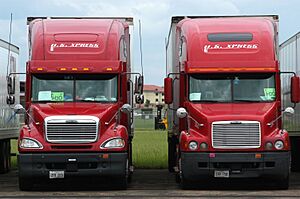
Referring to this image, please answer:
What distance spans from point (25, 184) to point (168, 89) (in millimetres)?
3793

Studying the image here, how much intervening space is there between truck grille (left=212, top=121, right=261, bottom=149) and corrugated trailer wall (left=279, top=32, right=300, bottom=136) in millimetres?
3977

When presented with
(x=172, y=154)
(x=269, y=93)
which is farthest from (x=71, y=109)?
(x=172, y=154)

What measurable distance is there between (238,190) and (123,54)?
419cm

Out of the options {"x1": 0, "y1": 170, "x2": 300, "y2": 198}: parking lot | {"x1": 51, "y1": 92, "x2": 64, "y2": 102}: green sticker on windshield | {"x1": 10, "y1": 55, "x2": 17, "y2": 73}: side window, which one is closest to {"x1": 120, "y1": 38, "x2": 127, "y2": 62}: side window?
{"x1": 51, "y1": 92, "x2": 64, "y2": 102}: green sticker on windshield

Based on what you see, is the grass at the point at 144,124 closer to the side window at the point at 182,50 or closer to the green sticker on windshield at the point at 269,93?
the side window at the point at 182,50

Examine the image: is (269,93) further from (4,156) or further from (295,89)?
(4,156)

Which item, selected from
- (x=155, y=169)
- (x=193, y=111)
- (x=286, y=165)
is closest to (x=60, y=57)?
(x=193, y=111)

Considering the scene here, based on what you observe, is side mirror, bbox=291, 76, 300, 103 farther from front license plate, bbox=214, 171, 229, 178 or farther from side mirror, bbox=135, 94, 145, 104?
side mirror, bbox=135, 94, 145, 104

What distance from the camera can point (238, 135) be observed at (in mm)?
16484

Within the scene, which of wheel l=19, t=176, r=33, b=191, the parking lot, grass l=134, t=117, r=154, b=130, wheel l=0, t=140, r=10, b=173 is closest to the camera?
the parking lot

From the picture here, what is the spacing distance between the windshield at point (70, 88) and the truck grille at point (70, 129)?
89 cm

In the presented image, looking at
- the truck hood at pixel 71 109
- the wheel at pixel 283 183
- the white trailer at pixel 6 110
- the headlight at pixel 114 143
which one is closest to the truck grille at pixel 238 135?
the wheel at pixel 283 183

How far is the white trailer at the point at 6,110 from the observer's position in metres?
21.5

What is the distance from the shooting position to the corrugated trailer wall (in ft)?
68.4
